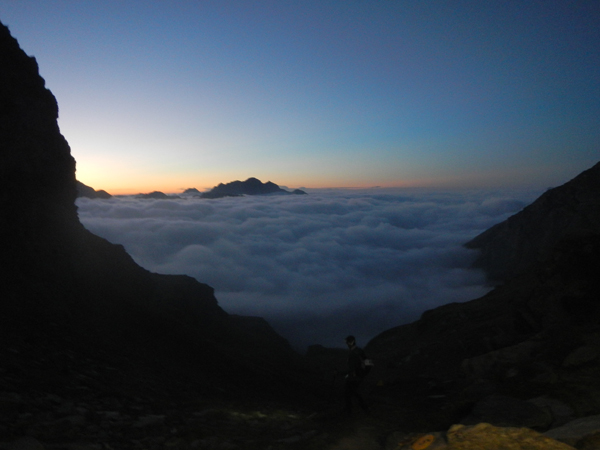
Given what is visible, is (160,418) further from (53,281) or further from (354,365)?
(53,281)

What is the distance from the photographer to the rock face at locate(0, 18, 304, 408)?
36.9 ft

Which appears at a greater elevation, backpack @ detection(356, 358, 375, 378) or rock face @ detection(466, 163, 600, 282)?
rock face @ detection(466, 163, 600, 282)

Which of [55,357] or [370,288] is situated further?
[370,288]

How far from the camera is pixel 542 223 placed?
262 ft

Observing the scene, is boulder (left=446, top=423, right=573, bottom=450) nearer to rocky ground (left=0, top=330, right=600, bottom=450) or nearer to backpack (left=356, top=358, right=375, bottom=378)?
rocky ground (left=0, top=330, right=600, bottom=450)

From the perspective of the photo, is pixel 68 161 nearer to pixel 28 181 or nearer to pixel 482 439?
pixel 28 181

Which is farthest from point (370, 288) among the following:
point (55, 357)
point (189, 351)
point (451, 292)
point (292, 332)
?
point (55, 357)

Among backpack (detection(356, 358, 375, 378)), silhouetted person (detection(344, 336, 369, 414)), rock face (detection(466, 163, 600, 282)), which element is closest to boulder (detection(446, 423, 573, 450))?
backpack (detection(356, 358, 375, 378))

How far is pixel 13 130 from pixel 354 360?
57.3 ft

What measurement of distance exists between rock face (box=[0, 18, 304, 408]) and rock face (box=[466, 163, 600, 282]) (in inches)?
2283

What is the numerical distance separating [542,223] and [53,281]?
311 feet

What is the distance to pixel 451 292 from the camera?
108 meters

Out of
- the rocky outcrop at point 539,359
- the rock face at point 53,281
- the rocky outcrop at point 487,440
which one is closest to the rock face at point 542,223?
the rocky outcrop at point 539,359

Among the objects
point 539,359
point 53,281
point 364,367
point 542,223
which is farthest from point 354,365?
point 542,223
